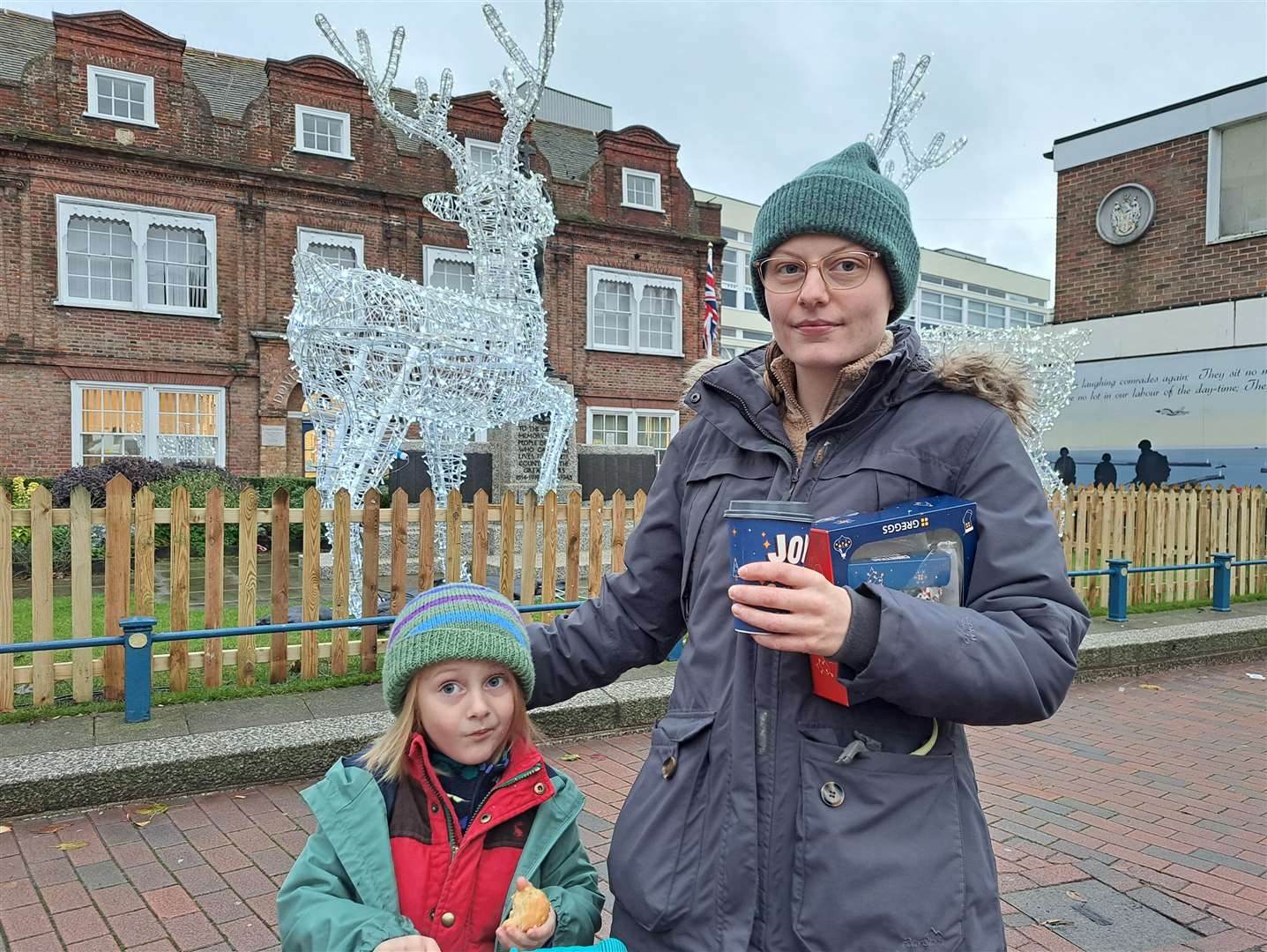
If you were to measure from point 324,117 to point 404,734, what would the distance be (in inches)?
798

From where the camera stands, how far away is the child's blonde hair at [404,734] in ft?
6.07

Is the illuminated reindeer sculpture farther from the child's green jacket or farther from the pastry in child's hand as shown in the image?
the pastry in child's hand

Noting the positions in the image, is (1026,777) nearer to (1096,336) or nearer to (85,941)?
(85,941)

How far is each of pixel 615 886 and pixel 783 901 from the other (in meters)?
0.34

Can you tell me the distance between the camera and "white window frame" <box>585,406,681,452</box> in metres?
21.7

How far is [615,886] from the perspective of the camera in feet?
5.14

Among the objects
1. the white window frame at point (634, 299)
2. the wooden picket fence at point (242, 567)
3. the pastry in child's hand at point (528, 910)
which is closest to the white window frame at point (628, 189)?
the white window frame at point (634, 299)

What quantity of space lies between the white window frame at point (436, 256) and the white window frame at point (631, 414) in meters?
4.66

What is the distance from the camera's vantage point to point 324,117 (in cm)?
1922

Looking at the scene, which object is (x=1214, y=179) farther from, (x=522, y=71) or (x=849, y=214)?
(x=849, y=214)

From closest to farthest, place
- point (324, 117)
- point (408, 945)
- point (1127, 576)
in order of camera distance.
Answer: point (408, 945), point (1127, 576), point (324, 117)

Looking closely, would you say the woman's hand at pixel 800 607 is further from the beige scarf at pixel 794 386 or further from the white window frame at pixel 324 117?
the white window frame at pixel 324 117

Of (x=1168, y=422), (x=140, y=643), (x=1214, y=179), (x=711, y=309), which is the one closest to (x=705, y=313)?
(x=711, y=309)

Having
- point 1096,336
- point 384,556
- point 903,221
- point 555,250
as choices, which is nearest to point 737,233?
point 555,250
